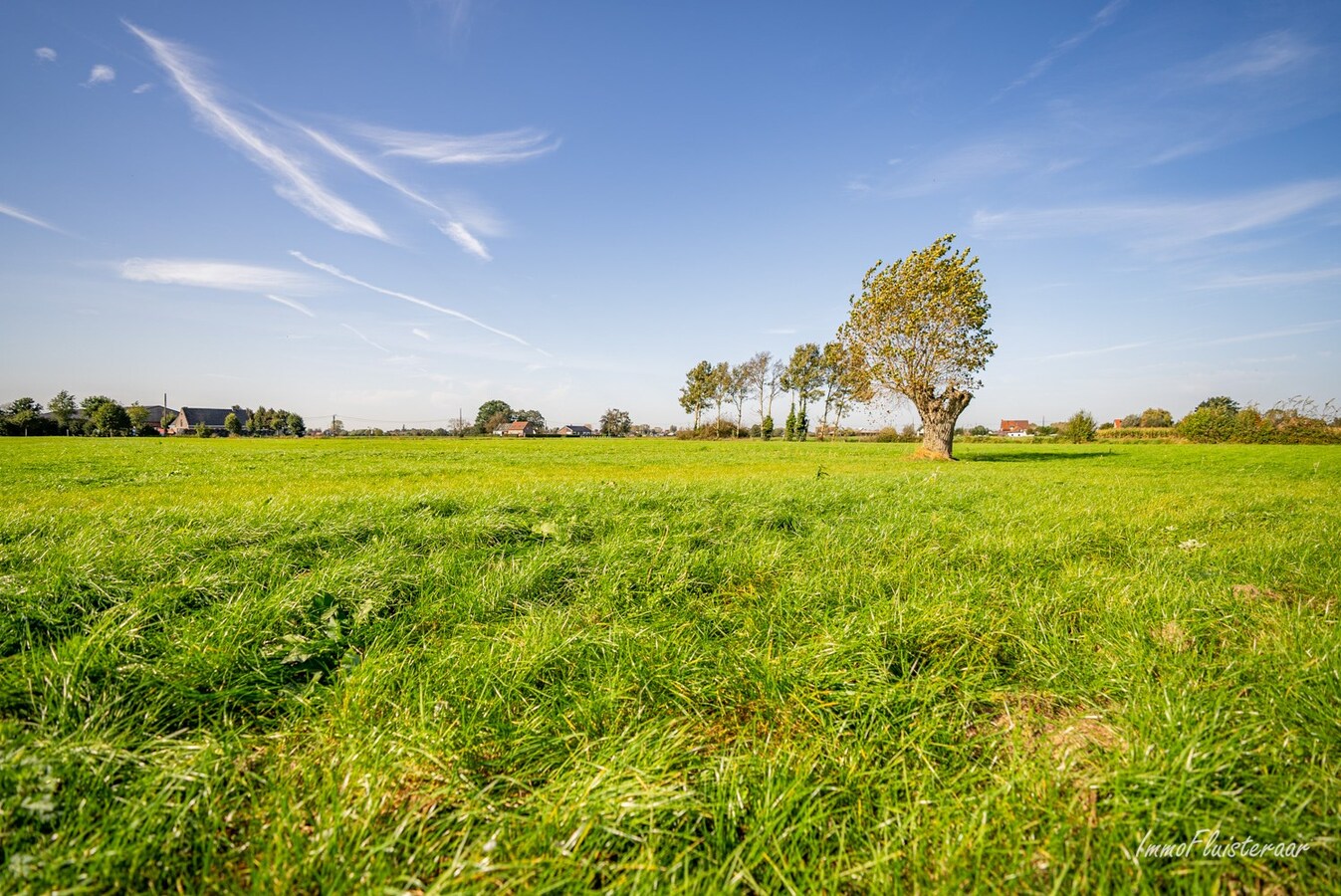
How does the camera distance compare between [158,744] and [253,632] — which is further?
[253,632]

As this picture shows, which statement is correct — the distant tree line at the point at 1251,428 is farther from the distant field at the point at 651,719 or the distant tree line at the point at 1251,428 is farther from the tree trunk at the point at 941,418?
the distant field at the point at 651,719

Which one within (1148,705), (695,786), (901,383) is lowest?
(695,786)

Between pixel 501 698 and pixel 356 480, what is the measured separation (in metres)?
11.7

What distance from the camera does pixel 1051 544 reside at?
5.13 meters

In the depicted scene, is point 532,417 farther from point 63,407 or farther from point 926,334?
point 926,334

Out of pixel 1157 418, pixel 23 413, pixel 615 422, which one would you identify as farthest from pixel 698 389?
pixel 23 413

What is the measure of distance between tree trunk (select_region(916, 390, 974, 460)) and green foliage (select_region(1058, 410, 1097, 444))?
157ft

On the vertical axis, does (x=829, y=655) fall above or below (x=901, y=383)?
below

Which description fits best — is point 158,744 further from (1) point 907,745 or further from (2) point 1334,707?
(2) point 1334,707

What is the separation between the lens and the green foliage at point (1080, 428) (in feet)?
193

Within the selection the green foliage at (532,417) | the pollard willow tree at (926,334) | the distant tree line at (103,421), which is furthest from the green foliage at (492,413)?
the pollard willow tree at (926,334)

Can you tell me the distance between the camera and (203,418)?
110438 mm

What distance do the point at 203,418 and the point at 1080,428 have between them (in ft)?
540

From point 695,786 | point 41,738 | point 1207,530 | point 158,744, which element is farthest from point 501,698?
point 1207,530
